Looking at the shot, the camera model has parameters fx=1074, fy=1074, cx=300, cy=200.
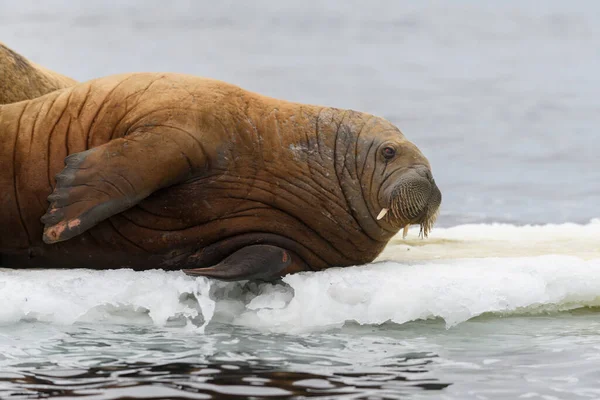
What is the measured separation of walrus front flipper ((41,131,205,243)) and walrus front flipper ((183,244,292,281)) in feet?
2.16

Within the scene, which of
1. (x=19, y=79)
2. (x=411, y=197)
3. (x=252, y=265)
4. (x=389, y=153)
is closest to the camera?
(x=252, y=265)

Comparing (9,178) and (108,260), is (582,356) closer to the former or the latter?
(108,260)

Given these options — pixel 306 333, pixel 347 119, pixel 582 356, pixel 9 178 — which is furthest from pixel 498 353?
pixel 9 178

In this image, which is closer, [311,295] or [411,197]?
[311,295]

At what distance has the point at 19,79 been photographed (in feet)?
30.6

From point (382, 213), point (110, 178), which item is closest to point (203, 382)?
point (110, 178)

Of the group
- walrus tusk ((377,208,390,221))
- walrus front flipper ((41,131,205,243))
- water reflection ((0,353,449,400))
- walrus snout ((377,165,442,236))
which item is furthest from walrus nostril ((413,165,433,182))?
water reflection ((0,353,449,400))

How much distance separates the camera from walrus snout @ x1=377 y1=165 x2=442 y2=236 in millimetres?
7617

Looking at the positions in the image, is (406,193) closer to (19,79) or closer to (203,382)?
(203,382)

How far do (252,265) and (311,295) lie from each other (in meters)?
0.48

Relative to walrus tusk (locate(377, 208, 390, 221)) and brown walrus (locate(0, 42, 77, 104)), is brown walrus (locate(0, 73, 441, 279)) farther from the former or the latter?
brown walrus (locate(0, 42, 77, 104))

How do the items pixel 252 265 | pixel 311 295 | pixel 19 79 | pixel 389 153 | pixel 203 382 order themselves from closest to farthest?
pixel 203 382, pixel 311 295, pixel 252 265, pixel 389 153, pixel 19 79

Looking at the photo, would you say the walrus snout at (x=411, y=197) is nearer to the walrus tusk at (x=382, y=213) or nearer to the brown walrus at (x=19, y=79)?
the walrus tusk at (x=382, y=213)

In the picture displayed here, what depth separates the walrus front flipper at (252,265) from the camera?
717cm
